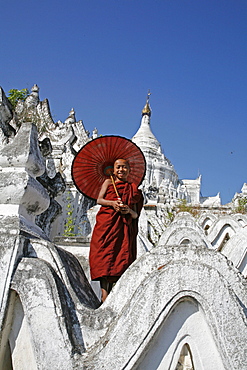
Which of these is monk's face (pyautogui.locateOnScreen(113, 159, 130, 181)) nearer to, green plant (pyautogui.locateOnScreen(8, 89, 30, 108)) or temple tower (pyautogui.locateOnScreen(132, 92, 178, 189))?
green plant (pyautogui.locateOnScreen(8, 89, 30, 108))

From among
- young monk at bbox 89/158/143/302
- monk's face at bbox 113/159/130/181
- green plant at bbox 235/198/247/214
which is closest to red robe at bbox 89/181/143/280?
young monk at bbox 89/158/143/302

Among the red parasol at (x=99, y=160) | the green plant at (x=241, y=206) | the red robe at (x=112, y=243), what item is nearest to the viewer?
the red robe at (x=112, y=243)

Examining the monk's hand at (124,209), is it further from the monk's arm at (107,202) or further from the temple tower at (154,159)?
the temple tower at (154,159)

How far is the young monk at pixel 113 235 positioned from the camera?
3.21m

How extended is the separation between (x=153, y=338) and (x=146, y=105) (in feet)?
190

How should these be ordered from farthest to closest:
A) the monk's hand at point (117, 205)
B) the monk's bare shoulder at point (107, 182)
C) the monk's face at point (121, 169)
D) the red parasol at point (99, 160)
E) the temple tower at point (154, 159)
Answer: the temple tower at point (154, 159) < the red parasol at point (99, 160) < the monk's face at point (121, 169) < the monk's bare shoulder at point (107, 182) < the monk's hand at point (117, 205)

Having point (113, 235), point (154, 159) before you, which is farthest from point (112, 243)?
point (154, 159)

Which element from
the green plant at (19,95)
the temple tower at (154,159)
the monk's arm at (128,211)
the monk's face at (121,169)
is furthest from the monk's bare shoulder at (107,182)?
the temple tower at (154,159)

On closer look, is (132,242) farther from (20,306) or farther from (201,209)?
(201,209)

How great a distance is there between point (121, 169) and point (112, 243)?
3.01 feet

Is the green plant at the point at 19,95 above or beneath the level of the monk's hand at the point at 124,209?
above

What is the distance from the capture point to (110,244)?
3277 mm

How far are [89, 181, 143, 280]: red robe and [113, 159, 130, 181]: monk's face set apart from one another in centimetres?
30

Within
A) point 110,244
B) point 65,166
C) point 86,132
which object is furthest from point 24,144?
point 86,132
